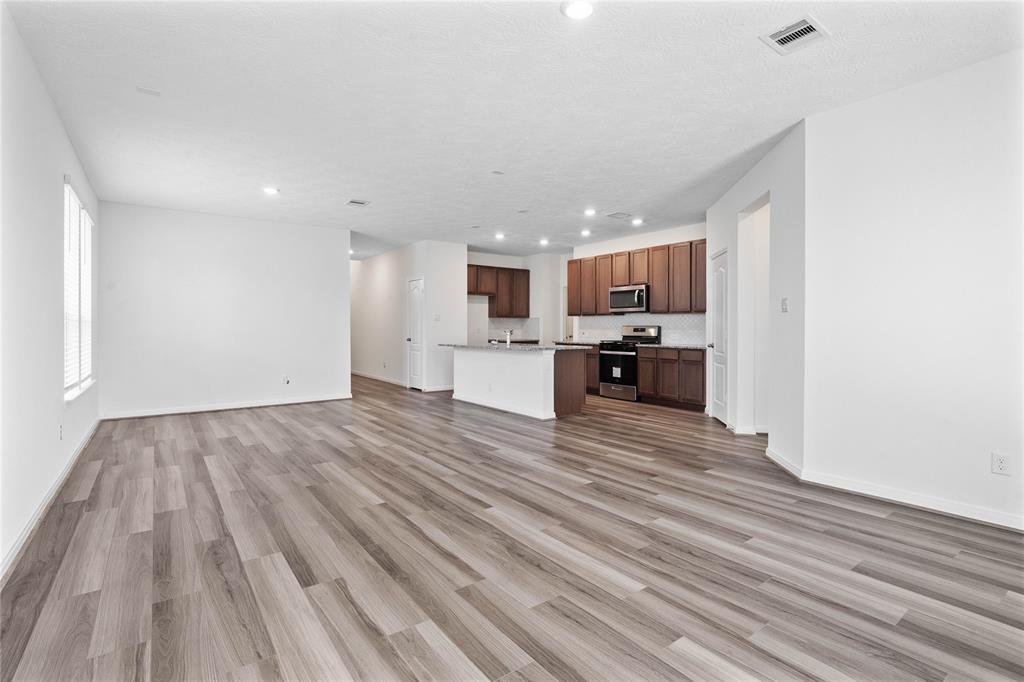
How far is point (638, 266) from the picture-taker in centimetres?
786

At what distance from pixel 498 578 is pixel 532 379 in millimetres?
4060

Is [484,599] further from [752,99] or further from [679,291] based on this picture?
[679,291]

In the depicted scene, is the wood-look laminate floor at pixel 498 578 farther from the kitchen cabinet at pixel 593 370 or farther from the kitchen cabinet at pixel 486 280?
the kitchen cabinet at pixel 486 280

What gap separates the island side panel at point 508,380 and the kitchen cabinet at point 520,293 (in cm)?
260

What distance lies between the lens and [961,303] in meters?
3.00

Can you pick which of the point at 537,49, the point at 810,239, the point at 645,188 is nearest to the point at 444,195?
the point at 645,188

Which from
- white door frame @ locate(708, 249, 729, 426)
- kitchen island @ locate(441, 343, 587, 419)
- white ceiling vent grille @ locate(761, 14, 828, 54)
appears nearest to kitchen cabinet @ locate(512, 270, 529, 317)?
kitchen island @ locate(441, 343, 587, 419)

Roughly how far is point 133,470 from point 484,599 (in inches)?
137

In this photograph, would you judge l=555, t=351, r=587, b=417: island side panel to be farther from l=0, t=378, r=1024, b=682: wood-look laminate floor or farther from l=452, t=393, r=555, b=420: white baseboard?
l=0, t=378, r=1024, b=682: wood-look laminate floor

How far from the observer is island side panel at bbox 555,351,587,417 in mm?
6223

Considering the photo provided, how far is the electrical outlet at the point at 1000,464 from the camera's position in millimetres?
2854

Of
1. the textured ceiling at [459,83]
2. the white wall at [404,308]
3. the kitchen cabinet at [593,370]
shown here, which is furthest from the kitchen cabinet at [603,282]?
the textured ceiling at [459,83]

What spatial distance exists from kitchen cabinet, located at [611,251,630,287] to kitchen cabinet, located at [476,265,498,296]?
8.36ft

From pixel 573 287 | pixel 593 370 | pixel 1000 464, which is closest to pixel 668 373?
pixel 593 370
